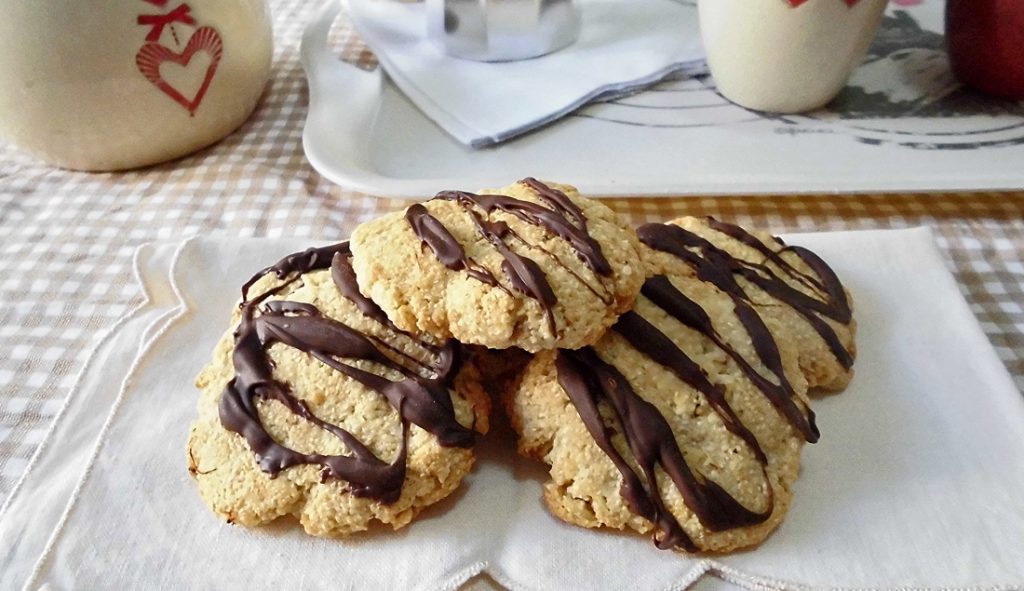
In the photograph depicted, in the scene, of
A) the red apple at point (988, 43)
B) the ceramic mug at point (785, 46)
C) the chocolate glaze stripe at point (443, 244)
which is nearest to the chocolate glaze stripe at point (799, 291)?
the chocolate glaze stripe at point (443, 244)

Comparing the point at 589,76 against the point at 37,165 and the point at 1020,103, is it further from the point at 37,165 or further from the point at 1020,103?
the point at 37,165

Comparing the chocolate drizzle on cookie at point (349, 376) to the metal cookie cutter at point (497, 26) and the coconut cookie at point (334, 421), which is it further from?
the metal cookie cutter at point (497, 26)

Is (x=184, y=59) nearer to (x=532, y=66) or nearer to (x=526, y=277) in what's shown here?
(x=532, y=66)

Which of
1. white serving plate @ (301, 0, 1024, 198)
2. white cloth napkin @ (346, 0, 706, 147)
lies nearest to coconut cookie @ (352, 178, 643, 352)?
white serving plate @ (301, 0, 1024, 198)

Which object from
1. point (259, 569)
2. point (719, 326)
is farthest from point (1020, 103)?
point (259, 569)

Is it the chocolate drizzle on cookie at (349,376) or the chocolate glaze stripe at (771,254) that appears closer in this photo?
the chocolate drizzle on cookie at (349,376)

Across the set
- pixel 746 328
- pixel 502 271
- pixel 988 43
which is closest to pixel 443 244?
pixel 502 271

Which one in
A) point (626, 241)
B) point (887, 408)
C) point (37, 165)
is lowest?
point (37, 165)
